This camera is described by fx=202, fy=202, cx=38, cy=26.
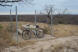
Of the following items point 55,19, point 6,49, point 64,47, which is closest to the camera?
point 64,47

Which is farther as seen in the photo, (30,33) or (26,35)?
(30,33)

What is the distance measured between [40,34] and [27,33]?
1.16m

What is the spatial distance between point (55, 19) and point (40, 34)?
12.9 m

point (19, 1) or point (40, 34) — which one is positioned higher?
point (19, 1)

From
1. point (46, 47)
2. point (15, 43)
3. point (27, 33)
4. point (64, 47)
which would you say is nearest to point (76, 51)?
point (64, 47)

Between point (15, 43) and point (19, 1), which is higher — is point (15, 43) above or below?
below

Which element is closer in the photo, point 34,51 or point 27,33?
point 34,51

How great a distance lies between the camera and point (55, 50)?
31.2ft

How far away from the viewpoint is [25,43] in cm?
1200

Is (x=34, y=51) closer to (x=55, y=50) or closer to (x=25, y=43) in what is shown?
(x=55, y=50)

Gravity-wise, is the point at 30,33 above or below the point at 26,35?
above

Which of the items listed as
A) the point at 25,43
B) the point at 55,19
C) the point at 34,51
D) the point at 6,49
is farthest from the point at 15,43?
the point at 55,19

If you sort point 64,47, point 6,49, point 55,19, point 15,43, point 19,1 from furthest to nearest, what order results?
point 55,19, point 15,43, point 6,49, point 64,47, point 19,1

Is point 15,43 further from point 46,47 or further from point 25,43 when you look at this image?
point 46,47
